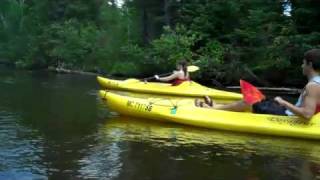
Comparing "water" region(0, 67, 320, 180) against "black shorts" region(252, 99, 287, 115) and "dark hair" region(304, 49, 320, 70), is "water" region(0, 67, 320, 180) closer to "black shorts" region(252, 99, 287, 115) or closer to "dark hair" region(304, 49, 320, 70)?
"black shorts" region(252, 99, 287, 115)

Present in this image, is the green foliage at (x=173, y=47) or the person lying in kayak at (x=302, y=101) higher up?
the green foliage at (x=173, y=47)

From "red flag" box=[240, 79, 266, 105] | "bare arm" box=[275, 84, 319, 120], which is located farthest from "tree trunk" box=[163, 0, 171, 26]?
"bare arm" box=[275, 84, 319, 120]

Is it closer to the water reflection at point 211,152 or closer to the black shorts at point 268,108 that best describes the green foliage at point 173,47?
the water reflection at point 211,152

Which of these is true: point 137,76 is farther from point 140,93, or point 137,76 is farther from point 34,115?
point 34,115

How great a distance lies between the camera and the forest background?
19.3 m

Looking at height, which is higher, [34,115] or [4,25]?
[4,25]

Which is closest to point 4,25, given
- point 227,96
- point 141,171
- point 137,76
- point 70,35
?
point 70,35

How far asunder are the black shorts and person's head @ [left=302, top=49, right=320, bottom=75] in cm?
107

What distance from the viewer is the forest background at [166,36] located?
1934 cm

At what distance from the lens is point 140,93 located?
16219 millimetres

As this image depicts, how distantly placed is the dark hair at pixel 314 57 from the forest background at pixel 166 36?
9.06 metres

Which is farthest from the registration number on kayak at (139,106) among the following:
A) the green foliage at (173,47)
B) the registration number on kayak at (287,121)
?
the green foliage at (173,47)

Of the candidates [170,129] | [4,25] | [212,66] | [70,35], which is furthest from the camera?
[4,25]

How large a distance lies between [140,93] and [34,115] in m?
5.24
